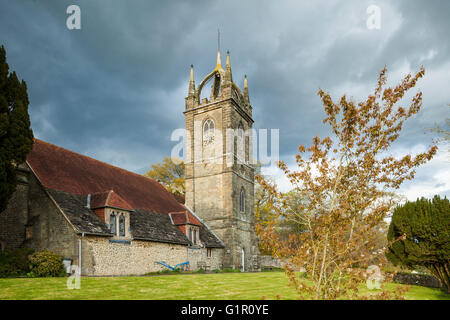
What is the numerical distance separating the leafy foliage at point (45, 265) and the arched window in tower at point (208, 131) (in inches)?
→ 743

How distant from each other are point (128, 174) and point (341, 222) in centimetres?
2363

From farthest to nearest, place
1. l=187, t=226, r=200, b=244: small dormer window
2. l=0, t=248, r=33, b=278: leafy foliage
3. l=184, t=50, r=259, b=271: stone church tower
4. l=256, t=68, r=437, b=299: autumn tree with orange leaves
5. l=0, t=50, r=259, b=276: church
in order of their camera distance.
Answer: l=184, t=50, r=259, b=271: stone church tower, l=187, t=226, r=200, b=244: small dormer window, l=0, t=50, r=259, b=276: church, l=0, t=248, r=33, b=278: leafy foliage, l=256, t=68, r=437, b=299: autumn tree with orange leaves

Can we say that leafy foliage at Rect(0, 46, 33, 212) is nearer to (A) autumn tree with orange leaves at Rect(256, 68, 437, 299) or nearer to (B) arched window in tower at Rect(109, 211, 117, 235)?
(B) arched window in tower at Rect(109, 211, 117, 235)

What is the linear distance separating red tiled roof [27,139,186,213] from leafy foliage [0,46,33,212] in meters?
3.01

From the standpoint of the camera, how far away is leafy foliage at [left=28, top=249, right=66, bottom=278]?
15.1m

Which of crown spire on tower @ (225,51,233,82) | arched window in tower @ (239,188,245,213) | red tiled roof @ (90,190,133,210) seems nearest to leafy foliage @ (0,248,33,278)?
red tiled roof @ (90,190,133,210)

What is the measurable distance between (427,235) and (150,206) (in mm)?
17679

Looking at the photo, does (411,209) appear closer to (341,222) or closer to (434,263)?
(434,263)

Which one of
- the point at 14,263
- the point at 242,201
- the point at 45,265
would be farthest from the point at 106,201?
the point at 242,201

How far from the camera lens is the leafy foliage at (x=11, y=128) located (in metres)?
14.8

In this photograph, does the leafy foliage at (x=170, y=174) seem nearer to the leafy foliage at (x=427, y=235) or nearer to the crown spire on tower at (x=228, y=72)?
the crown spire on tower at (x=228, y=72)

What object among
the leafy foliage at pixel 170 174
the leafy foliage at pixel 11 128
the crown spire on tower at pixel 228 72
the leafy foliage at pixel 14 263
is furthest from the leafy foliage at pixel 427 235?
the leafy foliage at pixel 170 174

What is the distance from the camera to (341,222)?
705 cm
